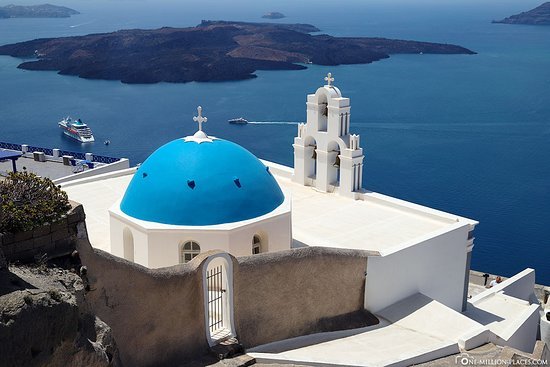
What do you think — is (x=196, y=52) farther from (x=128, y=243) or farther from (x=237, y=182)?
(x=237, y=182)

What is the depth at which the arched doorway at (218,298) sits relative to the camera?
10.4m

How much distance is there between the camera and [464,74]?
9144 cm

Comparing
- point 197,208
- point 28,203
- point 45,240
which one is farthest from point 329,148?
point 28,203

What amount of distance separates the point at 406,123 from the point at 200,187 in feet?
161

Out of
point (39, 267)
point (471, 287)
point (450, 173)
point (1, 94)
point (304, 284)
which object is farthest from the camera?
point (1, 94)

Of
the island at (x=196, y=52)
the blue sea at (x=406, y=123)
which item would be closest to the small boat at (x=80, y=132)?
the blue sea at (x=406, y=123)

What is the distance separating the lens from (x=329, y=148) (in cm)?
1805

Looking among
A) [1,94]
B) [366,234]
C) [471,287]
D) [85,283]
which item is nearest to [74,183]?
[366,234]

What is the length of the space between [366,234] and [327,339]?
129 inches

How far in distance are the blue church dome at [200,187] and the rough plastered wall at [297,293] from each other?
163cm

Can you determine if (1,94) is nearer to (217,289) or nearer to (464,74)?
(464,74)

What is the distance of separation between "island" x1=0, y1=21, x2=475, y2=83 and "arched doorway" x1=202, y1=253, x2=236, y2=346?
78492 millimetres

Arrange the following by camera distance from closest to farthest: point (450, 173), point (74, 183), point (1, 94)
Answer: point (74, 183) < point (450, 173) < point (1, 94)

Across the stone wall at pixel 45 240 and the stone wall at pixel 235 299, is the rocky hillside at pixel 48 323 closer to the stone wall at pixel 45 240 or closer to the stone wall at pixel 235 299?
the stone wall at pixel 45 240
